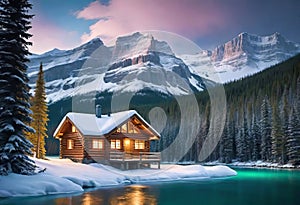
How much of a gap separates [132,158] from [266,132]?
128 feet

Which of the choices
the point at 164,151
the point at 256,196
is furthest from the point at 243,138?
the point at 256,196

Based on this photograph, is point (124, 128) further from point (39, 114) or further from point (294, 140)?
point (294, 140)

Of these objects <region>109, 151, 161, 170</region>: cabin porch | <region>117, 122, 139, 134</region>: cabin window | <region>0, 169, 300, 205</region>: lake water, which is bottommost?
<region>0, 169, 300, 205</region>: lake water

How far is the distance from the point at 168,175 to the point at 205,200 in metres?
14.6

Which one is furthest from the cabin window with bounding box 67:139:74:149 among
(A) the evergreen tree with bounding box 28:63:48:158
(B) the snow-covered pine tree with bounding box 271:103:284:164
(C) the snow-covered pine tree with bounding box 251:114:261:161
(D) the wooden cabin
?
(C) the snow-covered pine tree with bounding box 251:114:261:161

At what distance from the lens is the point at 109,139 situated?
40.8 m

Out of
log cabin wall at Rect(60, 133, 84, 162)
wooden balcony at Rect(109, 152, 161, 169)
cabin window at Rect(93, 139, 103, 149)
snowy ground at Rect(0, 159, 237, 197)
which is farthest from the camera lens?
log cabin wall at Rect(60, 133, 84, 162)

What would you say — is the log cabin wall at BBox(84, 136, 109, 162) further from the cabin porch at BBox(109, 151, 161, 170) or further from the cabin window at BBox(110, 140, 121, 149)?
the cabin window at BBox(110, 140, 121, 149)

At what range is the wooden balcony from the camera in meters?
38.1

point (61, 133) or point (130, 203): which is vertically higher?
point (61, 133)

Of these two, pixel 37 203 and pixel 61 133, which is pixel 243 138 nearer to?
pixel 61 133

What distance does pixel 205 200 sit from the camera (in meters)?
21.6

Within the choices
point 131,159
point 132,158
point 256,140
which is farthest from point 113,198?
point 256,140

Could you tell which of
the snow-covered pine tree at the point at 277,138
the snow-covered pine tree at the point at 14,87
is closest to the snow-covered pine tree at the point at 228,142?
the snow-covered pine tree at the point at 277,138
